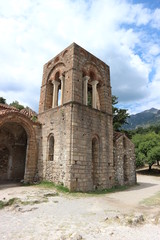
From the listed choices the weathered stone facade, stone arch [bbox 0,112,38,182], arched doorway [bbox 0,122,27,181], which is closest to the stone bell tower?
stone arch [bbox 0,112,38,182]

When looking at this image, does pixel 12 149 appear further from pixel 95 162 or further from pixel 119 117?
pixel 119 117

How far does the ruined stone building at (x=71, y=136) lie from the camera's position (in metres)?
9.39

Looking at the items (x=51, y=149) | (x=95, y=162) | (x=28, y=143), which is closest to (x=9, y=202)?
(x=51, y=149)

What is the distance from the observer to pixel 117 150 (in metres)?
12.4

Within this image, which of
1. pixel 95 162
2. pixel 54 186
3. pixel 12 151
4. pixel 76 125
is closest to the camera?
pixel 54 186

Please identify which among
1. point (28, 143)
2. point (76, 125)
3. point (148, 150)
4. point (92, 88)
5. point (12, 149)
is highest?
point (92, 88)

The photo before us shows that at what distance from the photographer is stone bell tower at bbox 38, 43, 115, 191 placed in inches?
363

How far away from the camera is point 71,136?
9.20 metres

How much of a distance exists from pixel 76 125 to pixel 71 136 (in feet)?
2.34

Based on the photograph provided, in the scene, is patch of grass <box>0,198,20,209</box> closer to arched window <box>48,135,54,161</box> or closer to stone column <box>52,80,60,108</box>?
arched window <box>48,135,54,161</box>

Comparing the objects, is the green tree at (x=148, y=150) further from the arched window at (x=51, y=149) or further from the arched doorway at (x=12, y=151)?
the arched doorway at (x=12, y=151)

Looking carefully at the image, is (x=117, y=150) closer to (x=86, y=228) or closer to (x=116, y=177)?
(x=116, y=177)

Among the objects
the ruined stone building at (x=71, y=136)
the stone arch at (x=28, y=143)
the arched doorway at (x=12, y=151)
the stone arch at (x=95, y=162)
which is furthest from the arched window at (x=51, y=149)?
the arched doorway at (x=12, y=151)

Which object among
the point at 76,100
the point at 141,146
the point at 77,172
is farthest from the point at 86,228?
the point at 141,146
